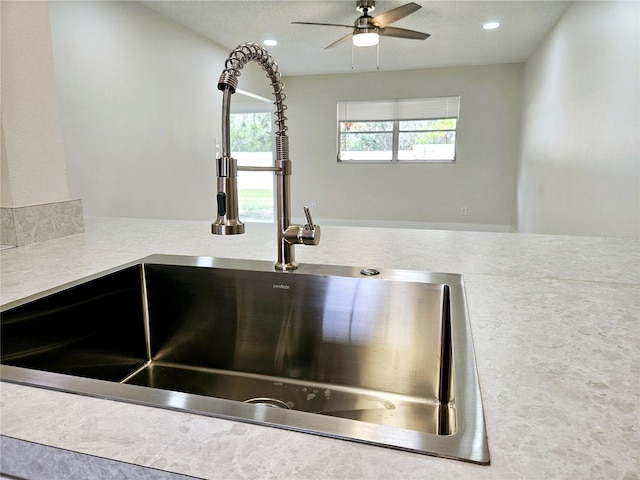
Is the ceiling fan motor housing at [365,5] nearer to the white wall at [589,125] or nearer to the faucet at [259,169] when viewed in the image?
the white wall at [589,125]

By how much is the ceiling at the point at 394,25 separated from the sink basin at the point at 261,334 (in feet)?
11.4

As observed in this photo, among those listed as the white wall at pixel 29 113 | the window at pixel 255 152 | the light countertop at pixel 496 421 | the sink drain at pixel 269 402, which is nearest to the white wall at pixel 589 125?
the light countertop at pixel 496 421

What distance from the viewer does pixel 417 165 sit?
6867 mm

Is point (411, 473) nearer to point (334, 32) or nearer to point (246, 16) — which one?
point (246, 16)

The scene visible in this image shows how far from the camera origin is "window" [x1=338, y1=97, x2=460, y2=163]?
6.73 metres

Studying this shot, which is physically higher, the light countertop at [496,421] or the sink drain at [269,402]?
the light countertop at [496,421]

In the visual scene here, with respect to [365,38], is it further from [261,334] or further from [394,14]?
[261,334]

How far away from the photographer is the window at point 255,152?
7.47m

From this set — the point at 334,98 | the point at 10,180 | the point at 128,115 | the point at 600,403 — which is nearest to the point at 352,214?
the point at 334,98

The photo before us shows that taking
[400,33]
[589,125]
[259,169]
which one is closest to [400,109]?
[400,33]

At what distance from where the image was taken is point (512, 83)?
6309 millimetres

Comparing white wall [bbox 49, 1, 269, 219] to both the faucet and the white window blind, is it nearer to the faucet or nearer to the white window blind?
the white window blind

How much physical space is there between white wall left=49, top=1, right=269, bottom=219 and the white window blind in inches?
105

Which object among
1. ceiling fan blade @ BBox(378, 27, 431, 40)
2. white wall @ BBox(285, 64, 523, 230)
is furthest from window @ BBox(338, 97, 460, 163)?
ceiling fan blade @ BBox(378, 27, 431, 40)
